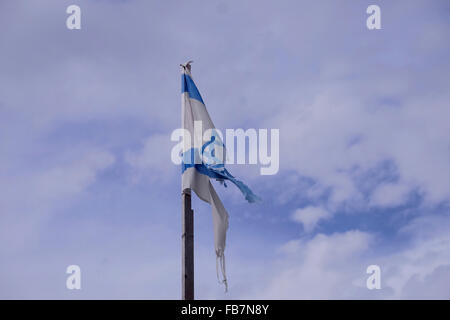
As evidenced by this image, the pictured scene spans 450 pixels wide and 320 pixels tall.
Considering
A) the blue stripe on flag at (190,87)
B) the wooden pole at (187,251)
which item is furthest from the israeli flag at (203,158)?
the wooden pole at (187,251)

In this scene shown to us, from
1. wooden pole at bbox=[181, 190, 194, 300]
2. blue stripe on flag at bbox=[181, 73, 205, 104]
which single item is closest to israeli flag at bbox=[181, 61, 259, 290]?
blue stripe on flag at bbox=[181, 73, 205, 104]

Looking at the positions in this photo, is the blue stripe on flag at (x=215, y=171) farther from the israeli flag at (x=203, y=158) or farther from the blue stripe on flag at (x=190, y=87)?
the blue stripe on flag at (x=190, y=87)

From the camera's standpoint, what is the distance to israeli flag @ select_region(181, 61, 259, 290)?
13219 mm

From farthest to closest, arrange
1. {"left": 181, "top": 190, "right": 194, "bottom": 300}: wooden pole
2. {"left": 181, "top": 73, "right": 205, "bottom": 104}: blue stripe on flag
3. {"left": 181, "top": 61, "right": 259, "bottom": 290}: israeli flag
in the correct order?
{"left": 181, "top": 73, "right": 205, "bottom": 104}: blue stripe on flag < {"left": 181, "top": 61, "right": 259, "bottom": 290}: israeli flag < {"left": 181, "top": 190, "right": 194, "bottom": 300}: wooden pole

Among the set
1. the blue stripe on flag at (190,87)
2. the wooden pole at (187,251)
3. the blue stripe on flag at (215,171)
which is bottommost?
the wooden pole at (187,251)

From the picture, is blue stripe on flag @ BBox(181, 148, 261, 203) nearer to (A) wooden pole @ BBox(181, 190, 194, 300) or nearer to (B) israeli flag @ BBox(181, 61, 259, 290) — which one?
(B) israeli flag @ BBox(181, 61, 259, 290)

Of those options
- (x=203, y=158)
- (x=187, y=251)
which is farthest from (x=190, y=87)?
(x=187, y=251)

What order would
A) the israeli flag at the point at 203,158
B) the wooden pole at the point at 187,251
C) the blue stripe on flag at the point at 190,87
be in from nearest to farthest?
the wooden pole at the point at 187,251 → the israeli flag at the point at 203,158 → the blue stripe on flag at the point at 190,87

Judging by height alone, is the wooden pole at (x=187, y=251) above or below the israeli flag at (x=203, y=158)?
below

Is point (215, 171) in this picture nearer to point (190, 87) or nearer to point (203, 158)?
point (203, 158)

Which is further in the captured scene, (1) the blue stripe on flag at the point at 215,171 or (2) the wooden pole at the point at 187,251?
(1) the blue stripe on flag at the point at 215,171

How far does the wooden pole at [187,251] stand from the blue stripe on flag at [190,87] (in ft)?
8.78

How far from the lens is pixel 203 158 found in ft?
44.6

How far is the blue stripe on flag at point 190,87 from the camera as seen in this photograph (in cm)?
1402
